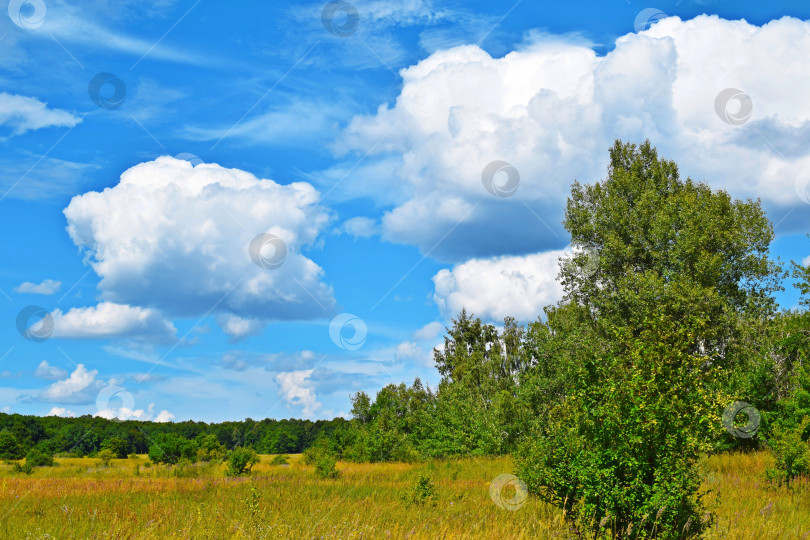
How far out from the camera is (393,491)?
52.9ft

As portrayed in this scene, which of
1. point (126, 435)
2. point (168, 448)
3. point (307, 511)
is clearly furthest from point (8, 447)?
point (307, 511)

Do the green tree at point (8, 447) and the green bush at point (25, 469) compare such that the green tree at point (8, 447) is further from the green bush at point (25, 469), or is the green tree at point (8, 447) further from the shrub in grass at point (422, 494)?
the shrub in grass at point (422, 494)

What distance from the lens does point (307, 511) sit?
1210cm

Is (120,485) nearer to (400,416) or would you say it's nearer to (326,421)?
(400,416)

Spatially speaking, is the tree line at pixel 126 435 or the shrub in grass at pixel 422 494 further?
the tree line at pixel 126 435

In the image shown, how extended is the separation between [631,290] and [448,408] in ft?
48.8

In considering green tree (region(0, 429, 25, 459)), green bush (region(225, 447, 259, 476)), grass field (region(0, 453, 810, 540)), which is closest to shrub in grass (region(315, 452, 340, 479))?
grass field (region(0, 453, 810, 540))

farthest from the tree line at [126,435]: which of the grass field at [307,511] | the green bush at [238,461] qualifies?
the grass field at [307,511]

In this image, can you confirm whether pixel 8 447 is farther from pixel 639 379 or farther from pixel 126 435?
pixel 639 379

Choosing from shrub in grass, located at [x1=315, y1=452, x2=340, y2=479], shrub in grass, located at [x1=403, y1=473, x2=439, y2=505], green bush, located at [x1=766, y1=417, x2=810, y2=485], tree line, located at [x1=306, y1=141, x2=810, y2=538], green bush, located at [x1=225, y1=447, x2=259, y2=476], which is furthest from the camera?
green bush, located at [x1=225, y1=447, x2=259, y2=476]

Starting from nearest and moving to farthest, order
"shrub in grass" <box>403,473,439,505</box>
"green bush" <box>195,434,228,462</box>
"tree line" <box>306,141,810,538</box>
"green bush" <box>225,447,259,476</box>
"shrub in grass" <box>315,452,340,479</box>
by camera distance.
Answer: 1. "tree line" <box>306,141,810,538</box>
2. "shrub in grass" <box>403,473,439,505</box>
3. "shrub in grass" <box>315,452,340,479</box>
4. "green bush" <box>225,447,259,476</box>
5. "green bush" <box>195,434,228,462</box>

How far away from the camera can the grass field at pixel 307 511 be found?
8867mm

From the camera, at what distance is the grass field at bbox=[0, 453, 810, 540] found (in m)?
8.87

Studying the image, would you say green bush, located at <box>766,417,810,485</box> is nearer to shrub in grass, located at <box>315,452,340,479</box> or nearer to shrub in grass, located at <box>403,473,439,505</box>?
shrub in grass, located at <box>403,473,439,505</box>
